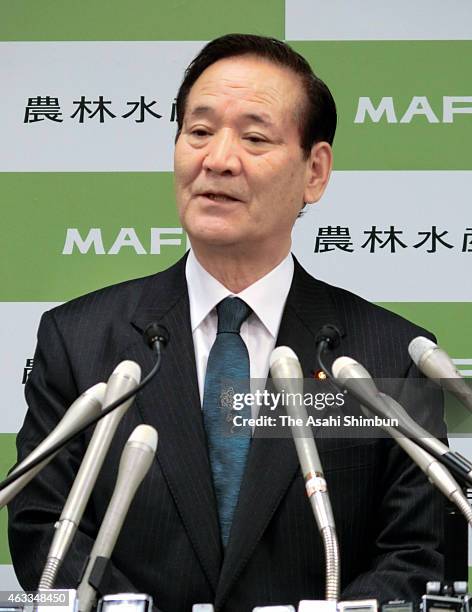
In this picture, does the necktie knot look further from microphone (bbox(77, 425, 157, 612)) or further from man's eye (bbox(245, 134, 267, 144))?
microphone (bbox(77, 425, 157, 612))

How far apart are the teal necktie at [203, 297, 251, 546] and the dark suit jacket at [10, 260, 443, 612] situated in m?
0.03

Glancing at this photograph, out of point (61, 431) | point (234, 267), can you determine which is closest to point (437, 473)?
point (61, 431)

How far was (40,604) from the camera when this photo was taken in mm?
1810

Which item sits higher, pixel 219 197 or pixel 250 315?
pixel 219 197

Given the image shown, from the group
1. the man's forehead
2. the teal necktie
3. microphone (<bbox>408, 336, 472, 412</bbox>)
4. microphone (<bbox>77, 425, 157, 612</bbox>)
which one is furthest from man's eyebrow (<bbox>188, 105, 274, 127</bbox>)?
microphone (<bbox>77, 425, 157, 612</bbox>)

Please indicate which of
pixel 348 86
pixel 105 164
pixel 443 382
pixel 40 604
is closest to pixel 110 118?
pixel 105 164

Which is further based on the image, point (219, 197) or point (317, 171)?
point (317, 171)

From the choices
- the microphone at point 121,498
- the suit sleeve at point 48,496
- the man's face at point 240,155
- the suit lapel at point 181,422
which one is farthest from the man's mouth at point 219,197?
the microphone at point 121,498

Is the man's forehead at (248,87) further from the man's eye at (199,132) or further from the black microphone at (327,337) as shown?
the black microphone at (327,337)

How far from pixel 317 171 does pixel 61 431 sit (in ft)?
4.04

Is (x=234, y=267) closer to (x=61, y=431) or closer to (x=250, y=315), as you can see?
(x=250, y=315)

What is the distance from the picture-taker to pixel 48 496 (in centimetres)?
256

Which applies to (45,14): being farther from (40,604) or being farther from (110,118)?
(40,604)

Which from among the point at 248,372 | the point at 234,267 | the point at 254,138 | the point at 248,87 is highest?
the point at 248,87
